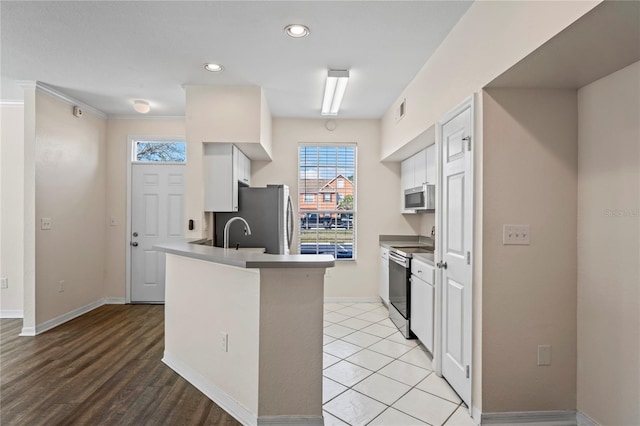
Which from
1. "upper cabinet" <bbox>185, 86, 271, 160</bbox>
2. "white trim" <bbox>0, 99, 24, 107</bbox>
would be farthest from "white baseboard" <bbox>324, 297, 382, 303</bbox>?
"white trim" <bbox>0, 99, 24, 107</bbox>

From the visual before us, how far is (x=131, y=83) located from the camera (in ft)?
11.5

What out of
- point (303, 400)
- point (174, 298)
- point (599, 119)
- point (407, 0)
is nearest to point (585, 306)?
point (599, 119)

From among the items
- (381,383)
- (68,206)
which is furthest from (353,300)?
(68,206)

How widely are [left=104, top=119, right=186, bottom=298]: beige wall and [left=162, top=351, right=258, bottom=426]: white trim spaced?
8.06ft

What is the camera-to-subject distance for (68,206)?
160 inches

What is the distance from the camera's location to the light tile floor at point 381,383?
2133mm

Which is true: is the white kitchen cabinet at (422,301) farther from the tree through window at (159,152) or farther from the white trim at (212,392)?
the tree through window at (159,152)

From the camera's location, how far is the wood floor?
6.92 ft

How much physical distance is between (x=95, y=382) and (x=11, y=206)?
298 centimetres

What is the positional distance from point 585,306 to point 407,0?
7.13ft

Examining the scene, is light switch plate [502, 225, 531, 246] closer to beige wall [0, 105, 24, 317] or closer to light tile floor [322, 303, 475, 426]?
light tile floor [322, 303, 475, 426]

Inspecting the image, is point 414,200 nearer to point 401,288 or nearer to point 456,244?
point 401,288

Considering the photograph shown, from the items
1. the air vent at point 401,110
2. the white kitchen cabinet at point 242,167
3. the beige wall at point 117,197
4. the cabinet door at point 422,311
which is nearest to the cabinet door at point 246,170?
the white kitchen cabinet at point 242,167

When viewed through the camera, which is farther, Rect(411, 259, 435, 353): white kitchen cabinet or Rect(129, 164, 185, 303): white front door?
Rect(129, 164, 185, 303): white front door
